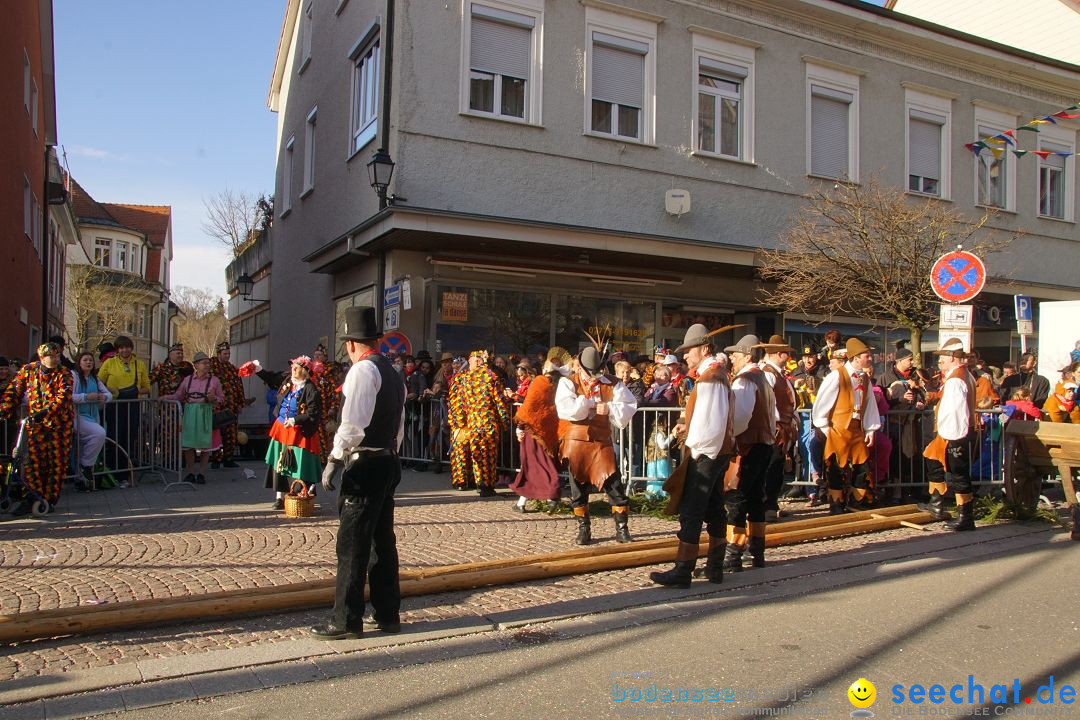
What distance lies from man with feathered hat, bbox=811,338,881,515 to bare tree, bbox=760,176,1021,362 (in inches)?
177

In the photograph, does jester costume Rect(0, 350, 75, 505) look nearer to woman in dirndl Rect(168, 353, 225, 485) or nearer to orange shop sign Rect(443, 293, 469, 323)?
woman in dirndl Rect(168, 353, 225, 485)

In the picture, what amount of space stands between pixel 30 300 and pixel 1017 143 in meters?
25.7

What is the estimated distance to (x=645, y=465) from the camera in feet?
34.2

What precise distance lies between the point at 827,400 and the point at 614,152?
26.6 ft

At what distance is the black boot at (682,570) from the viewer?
6.34 metres

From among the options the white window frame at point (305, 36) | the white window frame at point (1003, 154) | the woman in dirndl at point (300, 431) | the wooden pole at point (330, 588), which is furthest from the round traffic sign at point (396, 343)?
the white window frame at point (1003, 154)

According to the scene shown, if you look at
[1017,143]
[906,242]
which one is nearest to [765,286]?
[906,242]

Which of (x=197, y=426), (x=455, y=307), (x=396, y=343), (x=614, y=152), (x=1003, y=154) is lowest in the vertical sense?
(x=197, y=426)

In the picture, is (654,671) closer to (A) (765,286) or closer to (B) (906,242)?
(B) (906,242)

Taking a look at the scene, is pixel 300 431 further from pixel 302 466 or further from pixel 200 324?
pixel 200 324

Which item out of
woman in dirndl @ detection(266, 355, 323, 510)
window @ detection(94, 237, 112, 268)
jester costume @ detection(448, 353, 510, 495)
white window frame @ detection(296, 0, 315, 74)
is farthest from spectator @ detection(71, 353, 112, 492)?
window @ detection(94, 237, 112, 268)

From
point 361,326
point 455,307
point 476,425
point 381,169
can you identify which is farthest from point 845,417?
point 381,169

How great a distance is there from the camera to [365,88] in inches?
661

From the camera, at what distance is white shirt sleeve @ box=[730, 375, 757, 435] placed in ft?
22.0
